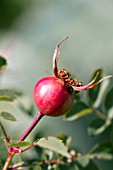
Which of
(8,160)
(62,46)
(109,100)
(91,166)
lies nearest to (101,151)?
(91,166)

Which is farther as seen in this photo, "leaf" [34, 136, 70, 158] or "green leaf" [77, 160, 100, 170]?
"green leaf" [77, 160, 100, 170]

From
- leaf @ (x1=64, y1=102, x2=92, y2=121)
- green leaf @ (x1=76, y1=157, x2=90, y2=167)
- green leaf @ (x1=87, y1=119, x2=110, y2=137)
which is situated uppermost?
leaf @ (x1=64, y1=102, x2=92, y2=121)

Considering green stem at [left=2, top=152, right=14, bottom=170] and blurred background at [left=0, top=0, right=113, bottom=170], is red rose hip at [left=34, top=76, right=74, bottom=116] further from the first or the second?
blurred background at [left=0, top=0, right=113, bottom=170]

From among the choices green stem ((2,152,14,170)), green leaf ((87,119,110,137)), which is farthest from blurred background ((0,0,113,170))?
green stem ((2,152,14,170))

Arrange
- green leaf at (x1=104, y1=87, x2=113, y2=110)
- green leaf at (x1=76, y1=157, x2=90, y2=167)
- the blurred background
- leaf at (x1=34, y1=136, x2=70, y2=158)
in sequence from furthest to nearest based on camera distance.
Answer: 1. the blurred background
2. green leaf at (x1=104, y1=87, x2=113, y2=110)
3. green leaf at (x1=76, y1=157, x2=90, y2=167)
4. leaf at (x1=34, y1=136, x2=70, y2=158)

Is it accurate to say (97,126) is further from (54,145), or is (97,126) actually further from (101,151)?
(54,145)

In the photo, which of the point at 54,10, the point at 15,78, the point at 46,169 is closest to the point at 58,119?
the point at 15,78
